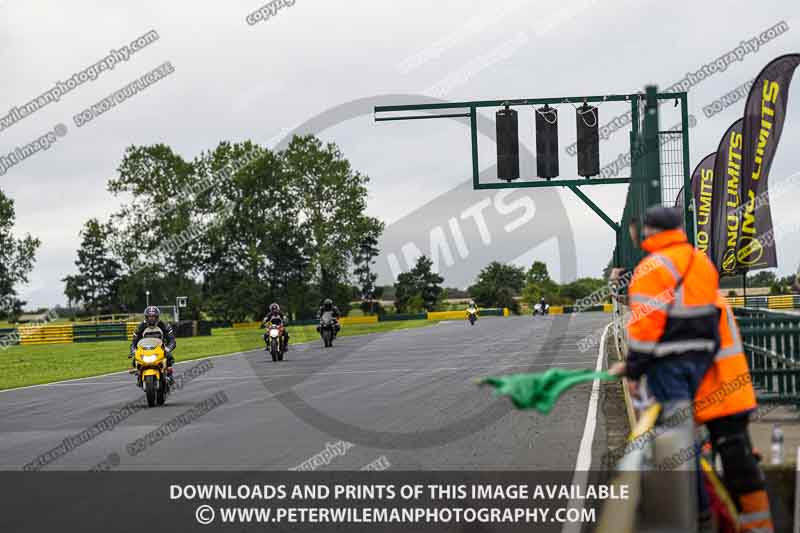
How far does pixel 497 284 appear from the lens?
162375mm

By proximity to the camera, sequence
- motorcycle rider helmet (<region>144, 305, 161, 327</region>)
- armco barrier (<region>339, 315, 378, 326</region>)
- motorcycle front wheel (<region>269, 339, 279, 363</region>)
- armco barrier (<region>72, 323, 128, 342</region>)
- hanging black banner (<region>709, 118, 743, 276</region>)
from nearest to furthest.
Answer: motorcycle rider helmet (<region>144, 305, 161, 327</region>), hanging black banner (<region>709, 118, 743, 276</region>), motorcycle front wheel (<region>269, 339, 279, 363</region>), armco barrier (<region>72, 323, 128, 342</region>), armco barrier (<region>339, 315, 378, 326</region>)

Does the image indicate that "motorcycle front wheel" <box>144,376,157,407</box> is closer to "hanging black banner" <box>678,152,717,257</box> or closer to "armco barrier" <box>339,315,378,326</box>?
"hanging black banner" <box>678,152,717,257</box>

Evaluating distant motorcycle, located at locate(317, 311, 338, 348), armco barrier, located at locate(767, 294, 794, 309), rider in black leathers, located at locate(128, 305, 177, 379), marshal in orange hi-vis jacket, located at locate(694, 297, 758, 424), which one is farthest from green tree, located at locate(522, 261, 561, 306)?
marshal in orange hi-vis jacket, located at locate(694, 297, 758, 424)

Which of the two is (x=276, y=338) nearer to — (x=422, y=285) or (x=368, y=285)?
(x=368, y=285)

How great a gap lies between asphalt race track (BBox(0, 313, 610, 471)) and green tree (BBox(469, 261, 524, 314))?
117 metres

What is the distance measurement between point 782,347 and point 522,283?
536ft

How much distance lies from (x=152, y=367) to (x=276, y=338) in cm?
1234

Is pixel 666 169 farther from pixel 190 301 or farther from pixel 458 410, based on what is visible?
Result: pixel 190 301

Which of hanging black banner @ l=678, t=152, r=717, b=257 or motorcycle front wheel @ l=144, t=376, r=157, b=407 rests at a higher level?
hanging black banner @ l=678, t=152, r=717, b=257

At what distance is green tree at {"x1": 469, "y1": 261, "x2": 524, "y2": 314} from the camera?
5591 inches

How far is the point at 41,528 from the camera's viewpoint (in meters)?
6.86

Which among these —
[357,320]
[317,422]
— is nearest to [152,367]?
[317,422]

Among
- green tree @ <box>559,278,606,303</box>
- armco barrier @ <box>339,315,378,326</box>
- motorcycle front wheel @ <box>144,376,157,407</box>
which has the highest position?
green tree @ <box>559,278,606,303</box>

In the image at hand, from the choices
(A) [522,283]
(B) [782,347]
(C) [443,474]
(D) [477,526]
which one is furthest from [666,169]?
(A) [522,283]
